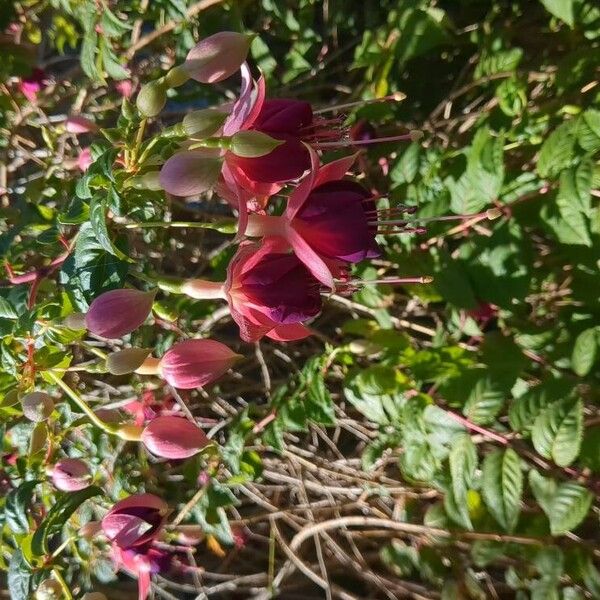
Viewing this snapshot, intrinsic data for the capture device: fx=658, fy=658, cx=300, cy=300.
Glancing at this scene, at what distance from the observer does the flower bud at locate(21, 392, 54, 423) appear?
0.60 meters

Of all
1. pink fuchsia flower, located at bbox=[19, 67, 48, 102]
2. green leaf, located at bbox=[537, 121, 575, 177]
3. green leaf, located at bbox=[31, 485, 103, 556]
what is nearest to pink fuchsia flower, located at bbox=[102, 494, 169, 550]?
green leaf, located at bbox=[31, 485, 103, 556]

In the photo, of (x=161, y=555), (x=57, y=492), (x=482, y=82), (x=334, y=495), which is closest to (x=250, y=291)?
(x=161, y=555)

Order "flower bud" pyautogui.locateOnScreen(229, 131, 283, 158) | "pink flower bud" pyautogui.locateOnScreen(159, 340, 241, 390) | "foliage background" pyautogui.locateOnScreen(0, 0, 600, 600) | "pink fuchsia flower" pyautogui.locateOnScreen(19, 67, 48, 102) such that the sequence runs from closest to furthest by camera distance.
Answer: "flower bud" pyautogui.locateOnScreen(229, 131, 283, 158) < "pink flower bud" pyautogui.locateOnScreen(159, 340, 241, 390) < "foliage background" pyautogui.locateOnScreen(0, 0, 600, 600) < "pink fuchsia flower" pyautogui.locateOnScreen(19, 67, 48, 102)

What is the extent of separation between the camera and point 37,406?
1.97 feet

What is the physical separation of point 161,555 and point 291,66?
2.90 ft

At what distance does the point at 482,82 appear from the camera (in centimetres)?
112

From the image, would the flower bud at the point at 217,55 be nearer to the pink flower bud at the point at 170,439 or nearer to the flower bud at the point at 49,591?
the pink flower bud at the point at 170,439

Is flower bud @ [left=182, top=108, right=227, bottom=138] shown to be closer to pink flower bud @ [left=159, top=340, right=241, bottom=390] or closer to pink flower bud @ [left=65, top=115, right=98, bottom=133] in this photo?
pink flower bud @ [left=159, top=340, right=241, bottom=390]

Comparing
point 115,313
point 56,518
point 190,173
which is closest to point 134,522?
A: point 56,518

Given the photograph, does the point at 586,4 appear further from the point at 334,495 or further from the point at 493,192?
the point at 334,495

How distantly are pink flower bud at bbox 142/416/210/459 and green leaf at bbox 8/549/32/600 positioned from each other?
0.22m

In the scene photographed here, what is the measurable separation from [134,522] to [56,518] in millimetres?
89

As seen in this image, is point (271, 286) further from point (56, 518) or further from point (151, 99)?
point (56, 518)

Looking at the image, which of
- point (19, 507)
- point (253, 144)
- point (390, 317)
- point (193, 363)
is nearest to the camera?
point (253, 144)
